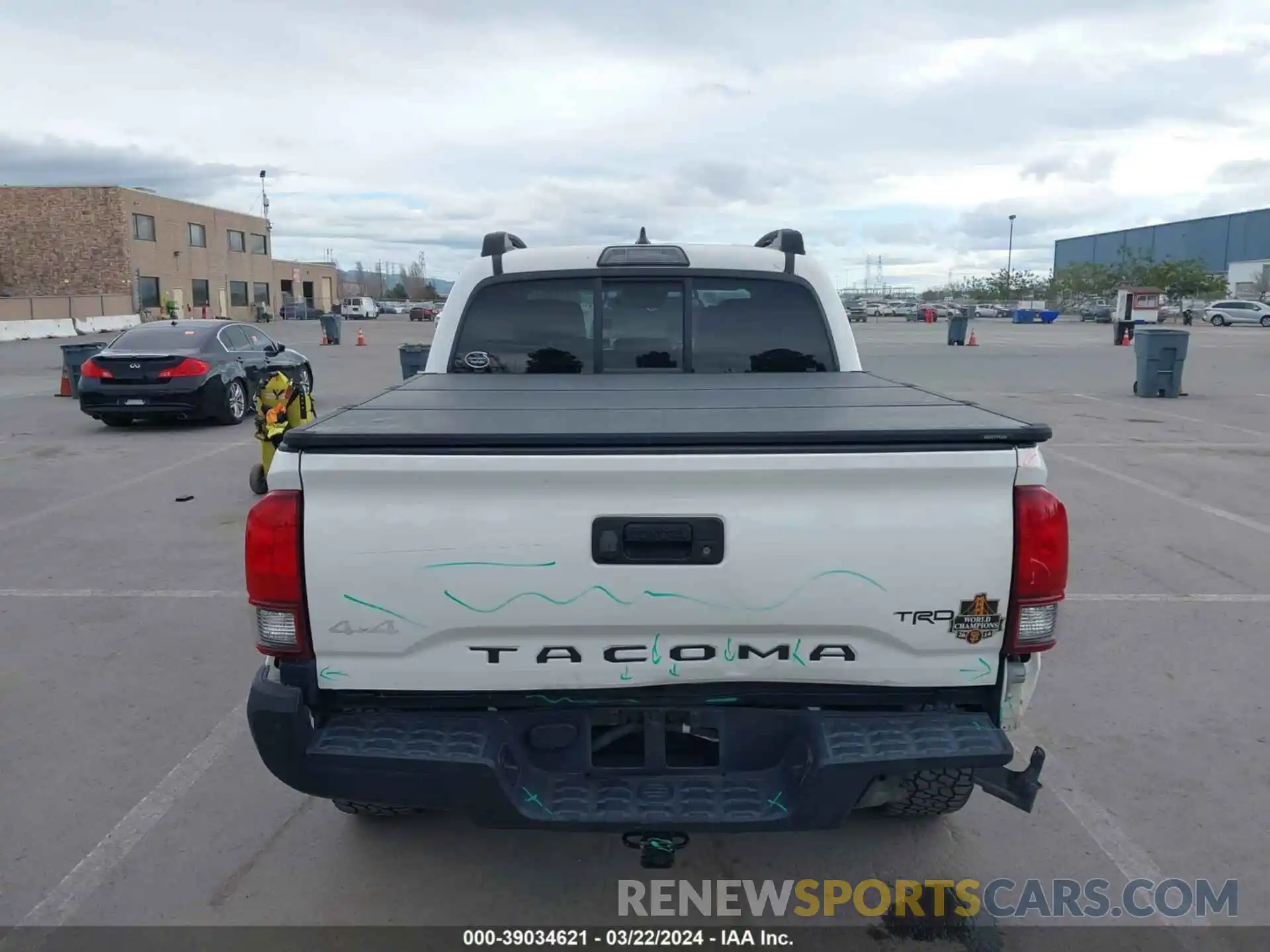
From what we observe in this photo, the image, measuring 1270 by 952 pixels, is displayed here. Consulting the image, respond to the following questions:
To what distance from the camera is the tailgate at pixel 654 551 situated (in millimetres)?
2490

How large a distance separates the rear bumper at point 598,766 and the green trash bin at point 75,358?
1492 centimetres

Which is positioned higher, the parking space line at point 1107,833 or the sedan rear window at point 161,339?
the sedan rear window at point 161,339

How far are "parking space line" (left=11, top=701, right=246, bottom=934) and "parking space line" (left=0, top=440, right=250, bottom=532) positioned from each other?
4.99 m

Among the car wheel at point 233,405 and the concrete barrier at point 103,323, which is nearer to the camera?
the car wheel at point 233,405

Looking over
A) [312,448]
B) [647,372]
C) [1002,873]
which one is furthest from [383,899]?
[647,372]

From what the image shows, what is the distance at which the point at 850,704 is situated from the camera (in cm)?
271

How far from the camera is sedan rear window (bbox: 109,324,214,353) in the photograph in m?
13.2

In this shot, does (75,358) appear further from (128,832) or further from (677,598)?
(677,598)

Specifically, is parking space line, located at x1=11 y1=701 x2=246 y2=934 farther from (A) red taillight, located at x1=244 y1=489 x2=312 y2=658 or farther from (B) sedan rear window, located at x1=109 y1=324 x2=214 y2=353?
(B) sedan rear window, located at x1=109 y1=324 x2=214 y2=353

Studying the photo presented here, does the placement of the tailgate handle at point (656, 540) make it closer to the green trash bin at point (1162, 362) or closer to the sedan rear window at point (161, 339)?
the sedan rear window at point (161, 339)

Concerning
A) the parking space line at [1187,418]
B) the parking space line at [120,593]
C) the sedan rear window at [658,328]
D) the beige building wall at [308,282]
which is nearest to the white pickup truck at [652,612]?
the sedan rear window at [658,328]

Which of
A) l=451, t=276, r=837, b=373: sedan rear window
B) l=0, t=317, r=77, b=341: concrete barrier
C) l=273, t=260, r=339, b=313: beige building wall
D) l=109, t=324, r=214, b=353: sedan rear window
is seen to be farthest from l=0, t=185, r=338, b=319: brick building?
l=451, t=276, r=837, b=373: sedan rear window

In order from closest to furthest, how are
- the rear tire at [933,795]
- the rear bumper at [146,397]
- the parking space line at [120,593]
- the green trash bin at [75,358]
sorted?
the rear tire at [933,795]
the parking space line at [120,593]
the rear bumper at [146,397]
the green trash bin at [75,358]

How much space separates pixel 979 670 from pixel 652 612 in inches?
36.2
